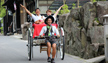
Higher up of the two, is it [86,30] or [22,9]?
[22,9]

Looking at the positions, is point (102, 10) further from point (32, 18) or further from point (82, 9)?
point (32, 18)

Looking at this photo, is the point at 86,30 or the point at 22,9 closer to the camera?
the point at 86,30

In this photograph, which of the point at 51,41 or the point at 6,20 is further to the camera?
the point at 6,20

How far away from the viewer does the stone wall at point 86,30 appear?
1359cm

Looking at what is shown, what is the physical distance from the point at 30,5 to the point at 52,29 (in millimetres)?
33683

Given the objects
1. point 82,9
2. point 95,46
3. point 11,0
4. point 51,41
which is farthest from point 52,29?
point 11,0

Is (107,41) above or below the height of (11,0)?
below

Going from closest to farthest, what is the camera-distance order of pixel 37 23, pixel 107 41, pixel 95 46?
pixel 107 41 < pixel 37 23 < pixel 95 46

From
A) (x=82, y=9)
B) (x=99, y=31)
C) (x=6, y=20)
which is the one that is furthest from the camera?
(x=6, y=20)

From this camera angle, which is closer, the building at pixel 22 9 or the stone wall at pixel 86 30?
the stone wall at pixel 86 30

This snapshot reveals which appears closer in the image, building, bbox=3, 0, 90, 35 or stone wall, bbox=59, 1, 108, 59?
stone wall, bbox=59, 1, 108, 59

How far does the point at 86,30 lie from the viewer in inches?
585

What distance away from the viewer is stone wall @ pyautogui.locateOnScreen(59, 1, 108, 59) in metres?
13.6

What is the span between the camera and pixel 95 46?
500 inches
